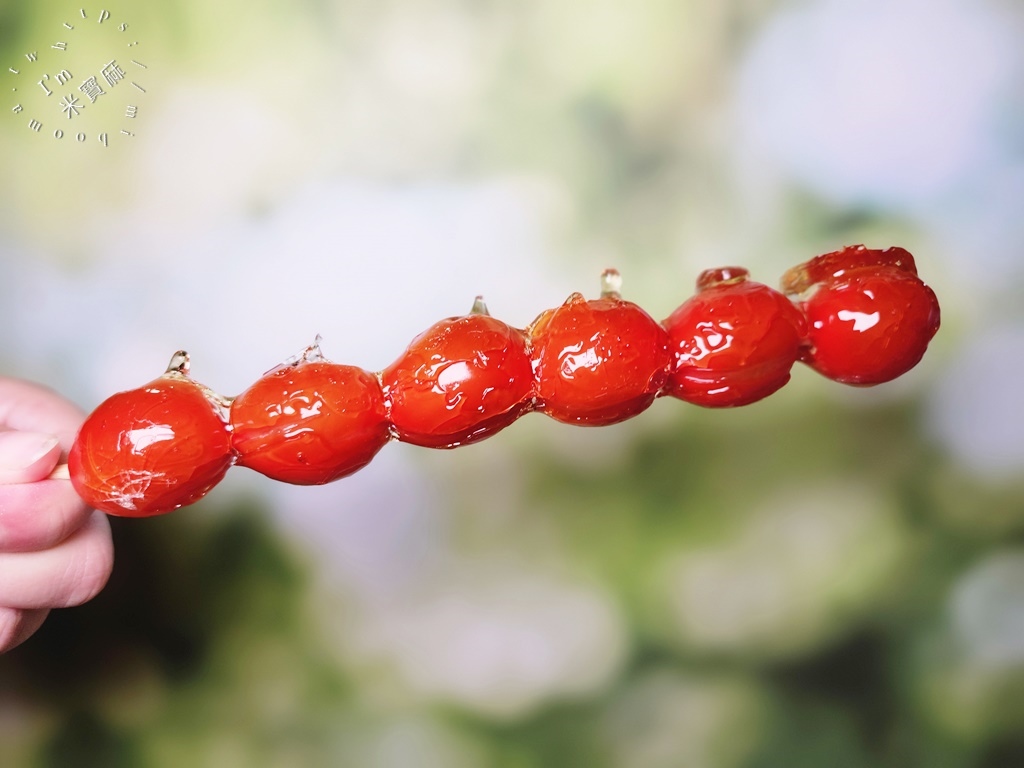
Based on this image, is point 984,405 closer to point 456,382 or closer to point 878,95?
point 878,95

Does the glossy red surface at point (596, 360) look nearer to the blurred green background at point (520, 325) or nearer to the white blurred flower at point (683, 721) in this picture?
the blurred green background at point (520, 325)

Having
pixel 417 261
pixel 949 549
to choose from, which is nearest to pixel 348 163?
pixel 417 261

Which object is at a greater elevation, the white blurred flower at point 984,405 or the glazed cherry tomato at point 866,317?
the white blurred flower at point 984,405

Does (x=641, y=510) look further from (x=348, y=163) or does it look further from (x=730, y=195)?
(x=348, y=163)

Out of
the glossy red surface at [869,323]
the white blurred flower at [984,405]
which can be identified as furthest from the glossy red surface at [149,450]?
the white blurred flower at [984,405]

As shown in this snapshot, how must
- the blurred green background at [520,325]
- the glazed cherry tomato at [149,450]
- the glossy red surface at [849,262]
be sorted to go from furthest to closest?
the blurred green background at [520,325] → the glossy red surface at [849,262] → the glazed cherry tomato at [149,450]

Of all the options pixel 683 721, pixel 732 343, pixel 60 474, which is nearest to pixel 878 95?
pixel 732 343

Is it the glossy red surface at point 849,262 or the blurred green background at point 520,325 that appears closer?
the glossy red surface at point 849,262

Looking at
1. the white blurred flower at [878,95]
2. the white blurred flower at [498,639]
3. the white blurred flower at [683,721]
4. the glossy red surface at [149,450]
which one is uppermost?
the white blurred flower at [878,95]
